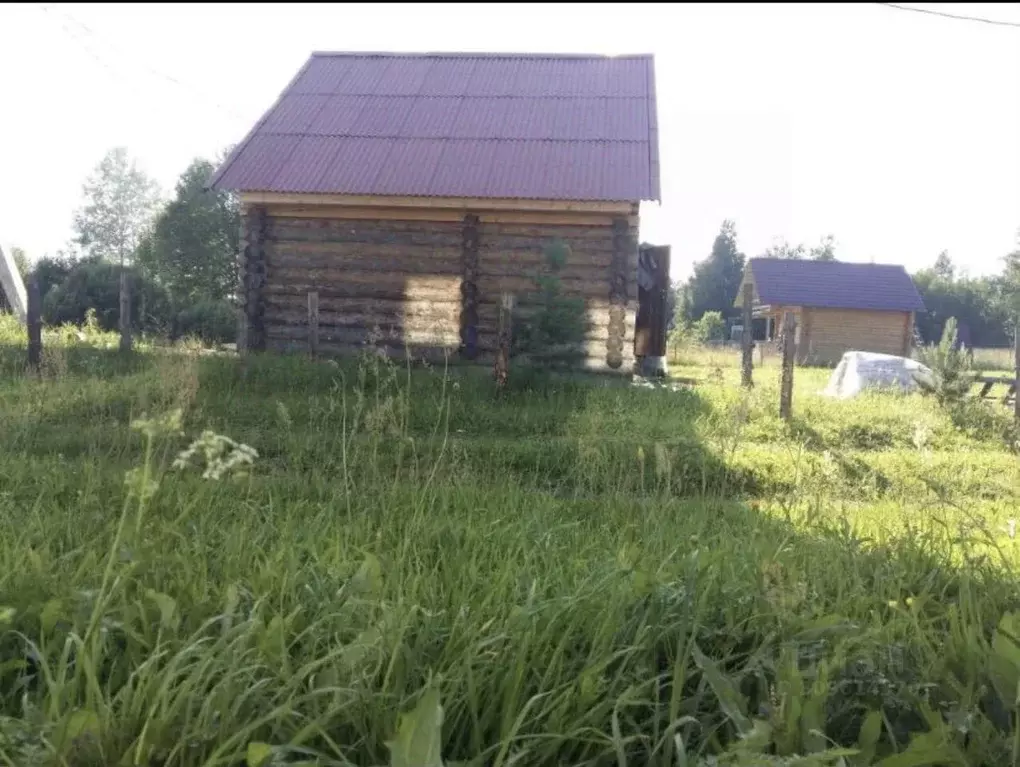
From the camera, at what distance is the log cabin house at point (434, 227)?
1230 cm

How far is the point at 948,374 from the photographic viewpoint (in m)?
10.3

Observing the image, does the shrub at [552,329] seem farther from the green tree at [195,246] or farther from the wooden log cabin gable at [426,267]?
the green tree at [195,246]

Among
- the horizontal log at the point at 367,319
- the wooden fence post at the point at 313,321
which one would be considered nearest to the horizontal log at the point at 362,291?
the horizontal log at the point at 367,319

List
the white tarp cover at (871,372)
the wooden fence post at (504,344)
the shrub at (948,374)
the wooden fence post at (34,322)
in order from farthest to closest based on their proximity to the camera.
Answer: the white tarp cover at (871,372) → the shrub at (948,374) → the wooden fence post at (34,322) → the wooden fence post at (504,344)

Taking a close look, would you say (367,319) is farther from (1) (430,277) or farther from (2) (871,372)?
(2) (871,372)

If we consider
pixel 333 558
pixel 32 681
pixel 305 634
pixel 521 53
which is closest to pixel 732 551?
pixel 333 558

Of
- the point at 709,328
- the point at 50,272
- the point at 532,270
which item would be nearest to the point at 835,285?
the point at 709,328

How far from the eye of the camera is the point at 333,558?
264 centimetres

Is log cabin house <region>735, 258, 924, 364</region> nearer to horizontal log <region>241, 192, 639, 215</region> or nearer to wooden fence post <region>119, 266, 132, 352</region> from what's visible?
horizontal log <region>241, 192, 639, 215</region>

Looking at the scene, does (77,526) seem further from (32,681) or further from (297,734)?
(297,734)

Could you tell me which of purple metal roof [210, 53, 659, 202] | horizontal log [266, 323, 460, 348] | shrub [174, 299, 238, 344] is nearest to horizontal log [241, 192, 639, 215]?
purple metal roof [210, 53, 659, 202]

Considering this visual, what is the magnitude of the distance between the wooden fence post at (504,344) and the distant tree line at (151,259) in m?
4.61

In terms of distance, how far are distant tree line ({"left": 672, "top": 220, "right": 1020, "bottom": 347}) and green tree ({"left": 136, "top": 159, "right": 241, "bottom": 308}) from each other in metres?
23.2

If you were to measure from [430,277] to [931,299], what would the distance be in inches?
2054
